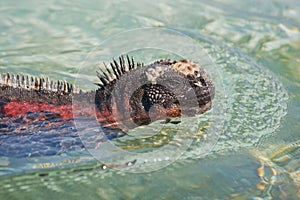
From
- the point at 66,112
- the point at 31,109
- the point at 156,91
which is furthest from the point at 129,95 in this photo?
the point at 31,109

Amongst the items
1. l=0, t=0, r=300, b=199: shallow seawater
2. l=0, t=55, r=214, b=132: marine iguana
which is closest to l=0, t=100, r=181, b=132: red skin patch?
l=0, t=55, r=214, b=132: marine iguana

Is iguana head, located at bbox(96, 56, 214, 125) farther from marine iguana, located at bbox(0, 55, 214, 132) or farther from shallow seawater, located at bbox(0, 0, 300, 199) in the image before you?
shallow seawater, located at bbox(0, 0, 300, 199)

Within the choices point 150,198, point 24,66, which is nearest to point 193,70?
point 150,198

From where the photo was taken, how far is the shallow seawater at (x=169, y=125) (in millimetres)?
3639

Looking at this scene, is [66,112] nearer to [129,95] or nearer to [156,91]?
[129,95]

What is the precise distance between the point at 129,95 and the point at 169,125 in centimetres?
63

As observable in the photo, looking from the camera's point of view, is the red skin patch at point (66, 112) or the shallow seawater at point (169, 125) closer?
the shallow seawater at point (169, 125)

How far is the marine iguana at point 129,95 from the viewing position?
3.90m

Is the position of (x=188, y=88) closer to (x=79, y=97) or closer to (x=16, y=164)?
(x=79, y=97)

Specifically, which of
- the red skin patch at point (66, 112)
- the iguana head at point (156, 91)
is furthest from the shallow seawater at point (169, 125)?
the iguana head at point (156, 91)

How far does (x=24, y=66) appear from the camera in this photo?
6254 millimetres

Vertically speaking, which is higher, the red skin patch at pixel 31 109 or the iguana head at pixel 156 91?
the iguana head at pixel 156 91

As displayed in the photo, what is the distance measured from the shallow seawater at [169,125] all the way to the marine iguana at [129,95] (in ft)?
0.76

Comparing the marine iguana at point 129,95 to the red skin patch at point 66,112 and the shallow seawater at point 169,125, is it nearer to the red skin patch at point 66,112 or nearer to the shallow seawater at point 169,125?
the red skin patch at point 66,112
